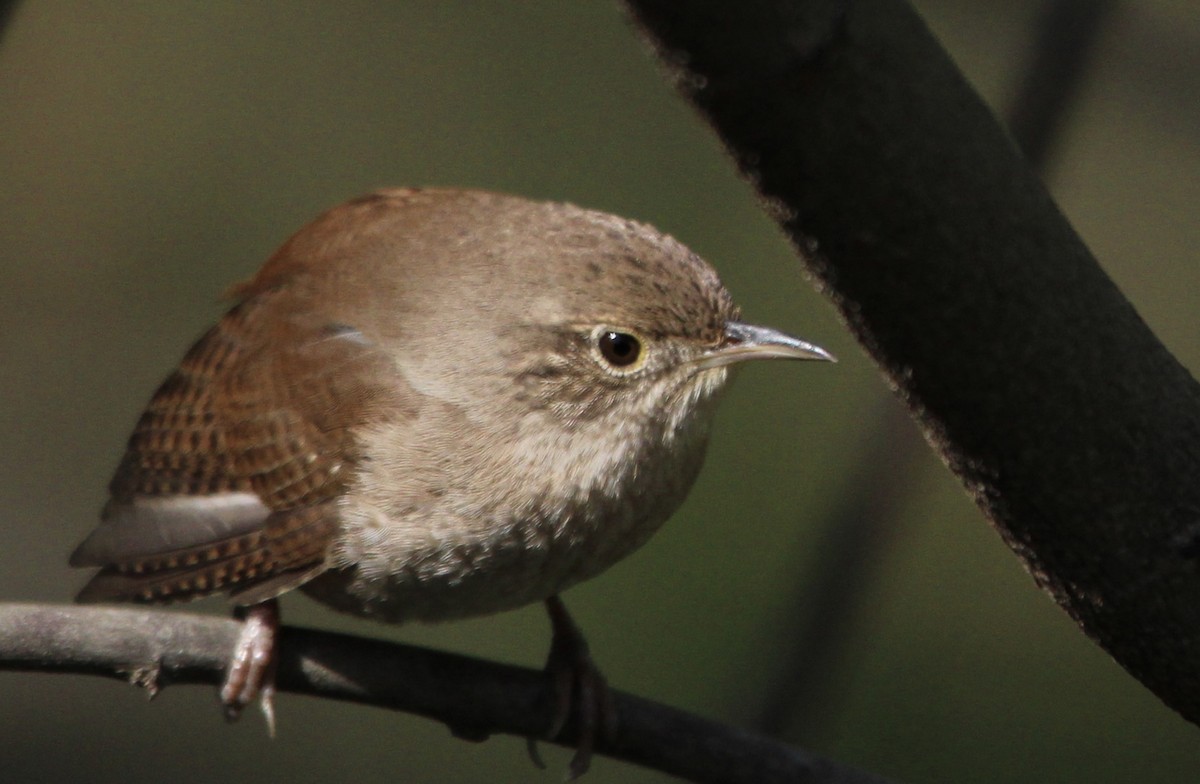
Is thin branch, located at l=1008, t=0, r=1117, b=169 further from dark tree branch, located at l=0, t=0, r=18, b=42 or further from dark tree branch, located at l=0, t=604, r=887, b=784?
dark tree branch, located at l=0, t=0, r=18, b=42

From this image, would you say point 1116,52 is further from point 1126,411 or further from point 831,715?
point 1126,411

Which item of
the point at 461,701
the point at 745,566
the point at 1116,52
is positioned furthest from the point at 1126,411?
the point at 745,566

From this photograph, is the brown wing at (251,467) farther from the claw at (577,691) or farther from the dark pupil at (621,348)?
the claw at (577,691)

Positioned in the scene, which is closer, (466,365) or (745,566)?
(466,365)

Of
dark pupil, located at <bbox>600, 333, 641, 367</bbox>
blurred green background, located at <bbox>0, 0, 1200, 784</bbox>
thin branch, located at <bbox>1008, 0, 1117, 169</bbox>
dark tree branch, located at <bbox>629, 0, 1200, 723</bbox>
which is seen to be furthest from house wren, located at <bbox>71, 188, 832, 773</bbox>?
blurred green background, located at <bbox>0, 0, 1200, 784</bbox>

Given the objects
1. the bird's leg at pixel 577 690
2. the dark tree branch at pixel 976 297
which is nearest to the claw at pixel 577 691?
the bird's leg at pixel 577 690

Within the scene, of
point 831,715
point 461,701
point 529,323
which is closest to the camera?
point 461,701
